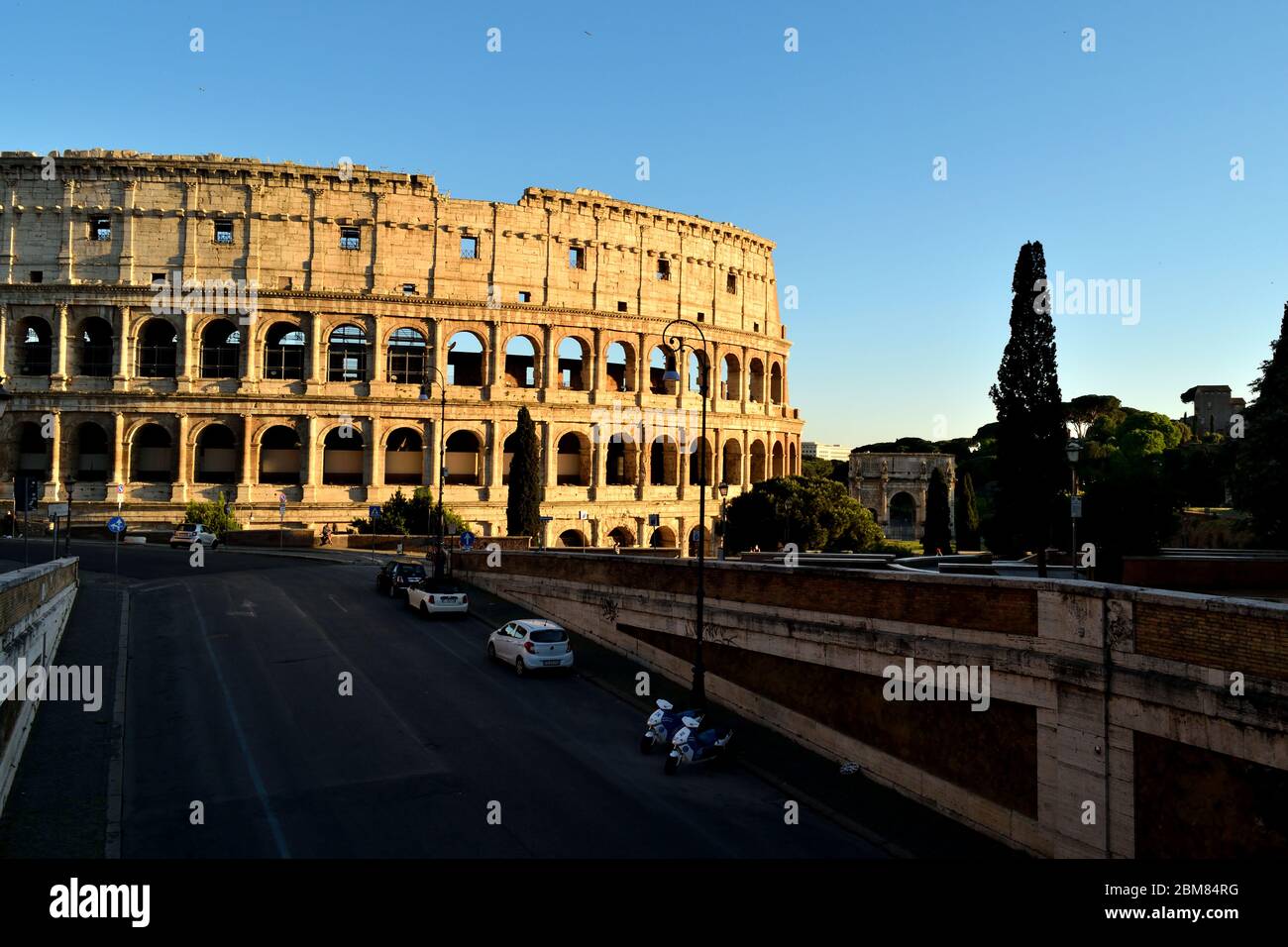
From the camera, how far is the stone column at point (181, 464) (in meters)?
53.8

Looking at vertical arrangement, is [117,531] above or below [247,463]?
below

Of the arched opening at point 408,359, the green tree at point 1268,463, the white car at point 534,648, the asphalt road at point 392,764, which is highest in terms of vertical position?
the arched opening at point 408,359

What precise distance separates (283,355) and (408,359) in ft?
28.3

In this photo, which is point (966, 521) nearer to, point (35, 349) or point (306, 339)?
point (306, 339)

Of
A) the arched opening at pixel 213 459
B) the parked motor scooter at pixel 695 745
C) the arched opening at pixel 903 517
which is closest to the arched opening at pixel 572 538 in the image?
the arched opening at pixel 213 459

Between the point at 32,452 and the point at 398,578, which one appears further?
the point at 32,452

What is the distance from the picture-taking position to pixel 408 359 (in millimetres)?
59844

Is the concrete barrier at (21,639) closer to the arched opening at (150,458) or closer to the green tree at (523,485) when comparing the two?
the green tree at (523,485)

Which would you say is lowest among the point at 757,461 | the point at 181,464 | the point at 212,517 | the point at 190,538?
the point at 190,538

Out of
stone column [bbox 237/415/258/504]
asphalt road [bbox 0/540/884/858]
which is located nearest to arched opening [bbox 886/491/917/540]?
stone column [bbox 237/415/258/504]

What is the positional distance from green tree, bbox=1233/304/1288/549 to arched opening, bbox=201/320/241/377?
5783 cm

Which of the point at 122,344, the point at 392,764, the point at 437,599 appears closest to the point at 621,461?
the point at 122,344

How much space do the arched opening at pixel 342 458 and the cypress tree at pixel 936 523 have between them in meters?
39.5
